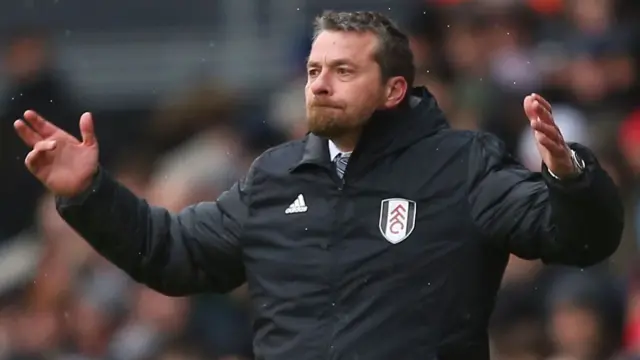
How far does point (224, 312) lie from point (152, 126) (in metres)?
2.45

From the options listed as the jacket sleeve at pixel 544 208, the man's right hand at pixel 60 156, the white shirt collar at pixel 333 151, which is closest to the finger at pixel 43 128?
the man's right hand at pixel 60 156

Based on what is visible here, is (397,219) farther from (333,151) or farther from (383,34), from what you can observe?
(383,34)

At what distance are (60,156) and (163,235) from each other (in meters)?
0.43

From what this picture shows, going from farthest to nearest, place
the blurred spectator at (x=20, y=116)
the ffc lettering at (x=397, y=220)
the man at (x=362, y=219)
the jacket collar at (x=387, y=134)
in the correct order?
the blurred spectator at (x=20, y=116) < the jacket collar at (x=387, y=134) < the ffc lettering at (x=397, y=220) < the man at (x=362, y=219)

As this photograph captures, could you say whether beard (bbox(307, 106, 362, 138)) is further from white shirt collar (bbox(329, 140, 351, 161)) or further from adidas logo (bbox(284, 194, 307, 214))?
adidas logo (bbox(284, 194, 307, 214))

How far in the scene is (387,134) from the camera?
19.5 feet

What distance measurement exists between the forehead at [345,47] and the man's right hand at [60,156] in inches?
30.5

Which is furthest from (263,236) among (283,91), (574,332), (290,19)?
(290,19)

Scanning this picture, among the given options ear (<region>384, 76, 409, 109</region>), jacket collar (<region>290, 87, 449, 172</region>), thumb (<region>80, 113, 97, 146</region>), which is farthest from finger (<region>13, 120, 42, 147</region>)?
ear (<region>384, 76, 409, 109</region>)

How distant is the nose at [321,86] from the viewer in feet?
19.4

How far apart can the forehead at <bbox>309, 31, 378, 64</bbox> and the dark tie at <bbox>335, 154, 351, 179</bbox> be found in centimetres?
31

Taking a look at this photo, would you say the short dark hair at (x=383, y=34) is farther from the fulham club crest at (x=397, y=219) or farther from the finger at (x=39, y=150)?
the finger at (x=39, y=150)

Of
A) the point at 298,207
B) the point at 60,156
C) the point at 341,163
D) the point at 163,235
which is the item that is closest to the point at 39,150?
the point at 60,156

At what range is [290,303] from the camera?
587 cm
